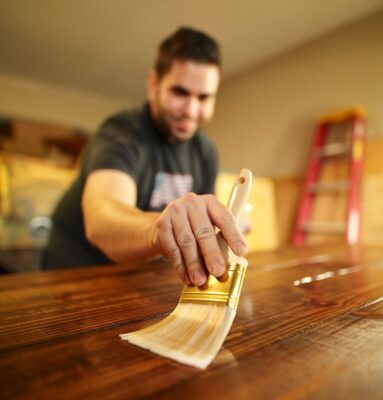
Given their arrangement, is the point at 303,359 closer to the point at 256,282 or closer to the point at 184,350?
the point at 184,350

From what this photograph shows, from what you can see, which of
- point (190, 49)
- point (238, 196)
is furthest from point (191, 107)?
point (238, 196)

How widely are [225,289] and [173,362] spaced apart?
99mm

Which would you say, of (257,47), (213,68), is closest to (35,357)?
(213,68)

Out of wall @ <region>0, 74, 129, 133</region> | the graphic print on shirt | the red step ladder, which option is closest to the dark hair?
the graphic print on shirt

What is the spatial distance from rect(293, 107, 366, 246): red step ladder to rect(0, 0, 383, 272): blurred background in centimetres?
9

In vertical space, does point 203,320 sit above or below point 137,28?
below

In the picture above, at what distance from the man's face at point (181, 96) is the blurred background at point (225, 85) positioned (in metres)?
0.55

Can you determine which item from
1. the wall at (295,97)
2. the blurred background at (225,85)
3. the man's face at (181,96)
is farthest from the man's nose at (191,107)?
the wall at (295,97)

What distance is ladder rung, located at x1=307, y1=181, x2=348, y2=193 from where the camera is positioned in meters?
2.07

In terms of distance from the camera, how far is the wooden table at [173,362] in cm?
22

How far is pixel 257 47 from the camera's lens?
2561mm

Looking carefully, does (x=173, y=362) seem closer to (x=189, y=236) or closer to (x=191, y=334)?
(x=191, y=334)

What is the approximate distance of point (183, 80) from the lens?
43.3 inches

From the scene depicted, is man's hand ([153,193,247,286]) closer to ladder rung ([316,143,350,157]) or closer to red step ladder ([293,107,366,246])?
red step ladder ([293,107,366,246])
